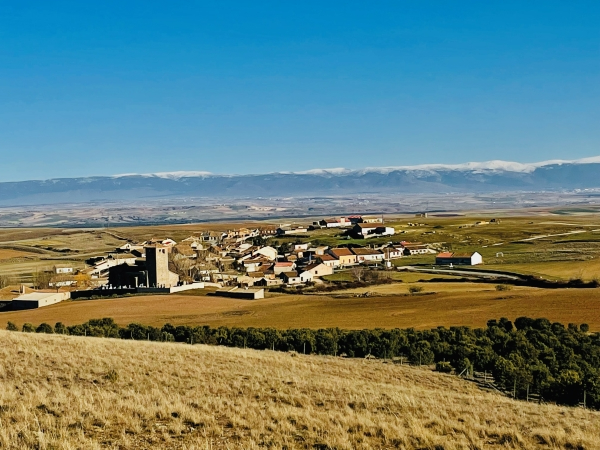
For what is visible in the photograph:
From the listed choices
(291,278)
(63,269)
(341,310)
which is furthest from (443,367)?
(63,269)

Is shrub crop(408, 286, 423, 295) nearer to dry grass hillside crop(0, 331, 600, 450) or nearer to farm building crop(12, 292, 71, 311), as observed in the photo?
farm building crop(12, 292, 71, 311)

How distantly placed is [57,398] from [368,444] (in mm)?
7058

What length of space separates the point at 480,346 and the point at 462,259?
57844 millimetres

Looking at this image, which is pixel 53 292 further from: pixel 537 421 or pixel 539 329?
pixel 537 421

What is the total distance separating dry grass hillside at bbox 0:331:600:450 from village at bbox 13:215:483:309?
42.5 metres

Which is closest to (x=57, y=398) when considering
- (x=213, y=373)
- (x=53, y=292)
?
(x=213, y=373)

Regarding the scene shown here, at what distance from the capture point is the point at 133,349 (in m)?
23.8

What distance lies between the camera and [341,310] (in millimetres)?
50156

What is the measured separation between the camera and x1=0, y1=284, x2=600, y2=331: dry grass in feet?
144

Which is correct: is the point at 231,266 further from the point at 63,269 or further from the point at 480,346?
the point at 480,346

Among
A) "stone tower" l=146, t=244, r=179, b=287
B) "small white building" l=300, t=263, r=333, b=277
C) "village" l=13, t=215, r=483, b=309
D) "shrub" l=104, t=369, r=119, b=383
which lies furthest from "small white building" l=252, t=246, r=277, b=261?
"shrub" l=104, t=369, r=119, b=383

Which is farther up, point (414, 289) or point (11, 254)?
point (414, 289)

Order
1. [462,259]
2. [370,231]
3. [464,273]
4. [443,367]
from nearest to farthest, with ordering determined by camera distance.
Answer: [443,367] < [464,273] < [462,259] < [370,231]

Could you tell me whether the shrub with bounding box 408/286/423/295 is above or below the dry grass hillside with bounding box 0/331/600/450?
below
